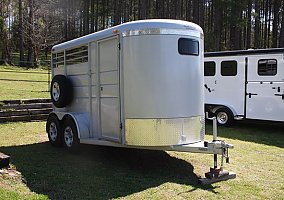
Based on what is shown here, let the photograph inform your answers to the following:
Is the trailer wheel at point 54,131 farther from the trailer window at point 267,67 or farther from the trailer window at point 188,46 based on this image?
the trailer window at point 267,67

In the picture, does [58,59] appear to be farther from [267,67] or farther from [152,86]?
[267,67]

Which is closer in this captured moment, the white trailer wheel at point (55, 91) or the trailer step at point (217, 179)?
the trailer step at point (217, 179)

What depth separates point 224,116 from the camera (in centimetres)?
1256

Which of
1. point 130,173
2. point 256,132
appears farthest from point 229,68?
point 130,173

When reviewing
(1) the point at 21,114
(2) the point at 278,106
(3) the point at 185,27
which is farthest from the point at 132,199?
(1) the point at 21,114

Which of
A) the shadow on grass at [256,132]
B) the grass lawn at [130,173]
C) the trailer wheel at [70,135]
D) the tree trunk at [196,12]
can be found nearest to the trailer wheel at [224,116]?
the shadow on grass at [256,132]

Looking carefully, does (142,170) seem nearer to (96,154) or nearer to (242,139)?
(96,154)

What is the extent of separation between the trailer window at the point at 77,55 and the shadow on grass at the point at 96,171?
192 cm

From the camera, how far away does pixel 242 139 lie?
10156 millimetres

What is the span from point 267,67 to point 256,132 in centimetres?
209

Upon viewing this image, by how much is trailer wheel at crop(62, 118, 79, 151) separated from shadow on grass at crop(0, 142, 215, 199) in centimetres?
19

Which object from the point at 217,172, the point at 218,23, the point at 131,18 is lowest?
the point at 217,172

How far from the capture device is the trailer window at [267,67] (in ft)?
36.2

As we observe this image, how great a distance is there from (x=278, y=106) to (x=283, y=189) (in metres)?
5.79
